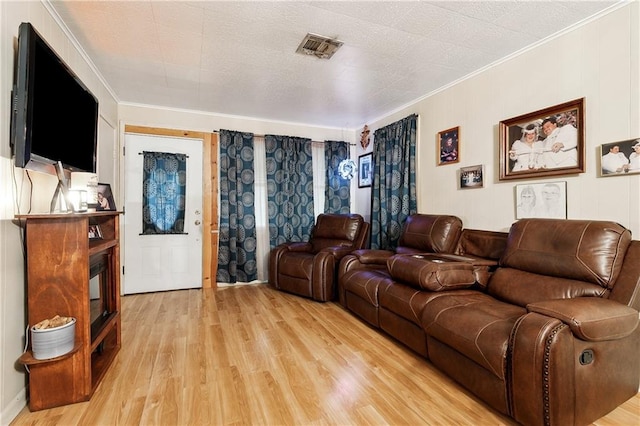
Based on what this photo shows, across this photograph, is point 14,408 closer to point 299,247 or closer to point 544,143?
point 299,247

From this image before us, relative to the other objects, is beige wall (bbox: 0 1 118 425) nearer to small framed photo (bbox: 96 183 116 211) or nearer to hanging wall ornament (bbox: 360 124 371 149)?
small framed photo (bbox: 96 183 116 211)

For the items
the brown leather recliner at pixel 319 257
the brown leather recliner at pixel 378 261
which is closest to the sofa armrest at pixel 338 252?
the brown leather recliner at pixel 319 257

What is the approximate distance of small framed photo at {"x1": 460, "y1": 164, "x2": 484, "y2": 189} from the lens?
278 centimetres

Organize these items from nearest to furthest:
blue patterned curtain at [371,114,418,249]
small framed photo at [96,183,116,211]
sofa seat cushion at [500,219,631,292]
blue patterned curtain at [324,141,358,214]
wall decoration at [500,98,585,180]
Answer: sofa seat cushion at [500,219,631,292]
wall decoration at [500,98,585,180]
small framed photo at [96,183,116,211]
blue patterned curtain at [371,114,418,249]
blue patterned curtain at [324,141,358,214]

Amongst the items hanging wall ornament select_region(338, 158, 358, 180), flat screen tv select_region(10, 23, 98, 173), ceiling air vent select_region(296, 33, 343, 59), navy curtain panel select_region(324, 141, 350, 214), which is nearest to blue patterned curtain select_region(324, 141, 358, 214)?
navy curtain panel select_region(324, 141, 350, 214)

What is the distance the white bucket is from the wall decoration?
3291 millimetres

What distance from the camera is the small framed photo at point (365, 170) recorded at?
446cm

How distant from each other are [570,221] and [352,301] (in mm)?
1897

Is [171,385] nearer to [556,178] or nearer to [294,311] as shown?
[294,311]

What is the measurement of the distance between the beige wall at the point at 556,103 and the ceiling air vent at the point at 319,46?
4.77 ft

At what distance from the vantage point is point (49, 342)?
153 cm

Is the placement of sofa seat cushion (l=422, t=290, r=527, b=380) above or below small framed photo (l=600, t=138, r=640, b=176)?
below

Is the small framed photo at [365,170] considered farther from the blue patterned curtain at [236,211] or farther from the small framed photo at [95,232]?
the small framed photo at [95,232]

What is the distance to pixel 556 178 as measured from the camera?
222cm
